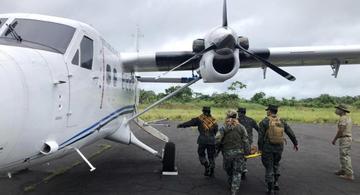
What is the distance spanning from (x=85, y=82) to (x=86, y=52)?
61 cm

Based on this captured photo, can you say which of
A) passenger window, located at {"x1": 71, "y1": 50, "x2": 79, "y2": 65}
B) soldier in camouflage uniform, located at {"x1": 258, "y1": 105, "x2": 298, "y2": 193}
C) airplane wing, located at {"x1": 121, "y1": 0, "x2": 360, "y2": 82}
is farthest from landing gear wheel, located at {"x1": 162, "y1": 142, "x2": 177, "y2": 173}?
passenger window, located at {"x1": 71, "y1": 50, "x2": 79, "y2": 65}

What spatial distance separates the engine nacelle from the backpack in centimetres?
129

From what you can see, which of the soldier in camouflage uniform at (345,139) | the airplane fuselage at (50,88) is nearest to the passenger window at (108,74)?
the airplane fuselage at (50,88)

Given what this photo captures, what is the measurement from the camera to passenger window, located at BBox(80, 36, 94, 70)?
6.32 metres

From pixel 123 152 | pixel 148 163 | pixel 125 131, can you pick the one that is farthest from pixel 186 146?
pixel 125 131

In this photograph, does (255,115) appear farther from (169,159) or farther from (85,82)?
(85,82)

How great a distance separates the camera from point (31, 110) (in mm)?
4359

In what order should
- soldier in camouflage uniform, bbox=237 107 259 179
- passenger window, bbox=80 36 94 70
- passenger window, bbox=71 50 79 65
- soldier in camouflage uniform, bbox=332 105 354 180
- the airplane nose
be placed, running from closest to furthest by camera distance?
the airplane nose → passenger window, bbox=71 50 79 65 → passenger window, bbox=80 36 94 70 → soldier in camouflage uniform, bbox=237 107 259 179 → soldier in camouflage uniform, bbox=332 105 354 180

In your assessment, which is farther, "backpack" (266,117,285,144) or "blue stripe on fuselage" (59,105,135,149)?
"backpack" (266,117,285,144)

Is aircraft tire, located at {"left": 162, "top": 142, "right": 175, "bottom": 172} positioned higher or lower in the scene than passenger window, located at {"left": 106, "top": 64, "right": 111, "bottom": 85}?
lower

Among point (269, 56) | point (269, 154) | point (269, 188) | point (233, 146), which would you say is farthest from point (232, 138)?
point (269, 56)

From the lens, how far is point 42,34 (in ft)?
18.8

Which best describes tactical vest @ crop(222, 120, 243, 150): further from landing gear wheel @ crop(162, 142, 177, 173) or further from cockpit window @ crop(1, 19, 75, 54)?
cockpit window @ crop(1, 19, 75, 54)

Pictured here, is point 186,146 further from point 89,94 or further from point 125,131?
point 89,94
